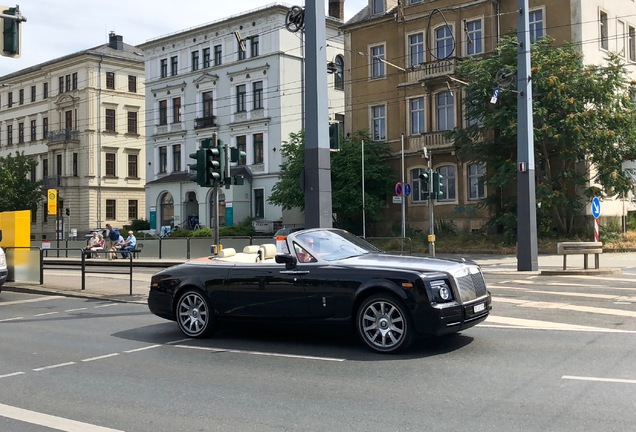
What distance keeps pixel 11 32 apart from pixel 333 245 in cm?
868

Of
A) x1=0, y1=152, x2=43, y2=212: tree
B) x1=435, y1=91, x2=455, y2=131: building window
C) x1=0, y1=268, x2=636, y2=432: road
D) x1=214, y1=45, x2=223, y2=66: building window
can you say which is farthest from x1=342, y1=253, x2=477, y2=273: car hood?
x1=0, y1=152, x2=43, y2=212: tree

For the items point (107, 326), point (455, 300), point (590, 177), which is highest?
point (590, 177)

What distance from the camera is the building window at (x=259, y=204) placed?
177ft

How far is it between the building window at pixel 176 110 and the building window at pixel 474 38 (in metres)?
30.2

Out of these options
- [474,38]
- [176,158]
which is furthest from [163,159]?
[474,38]

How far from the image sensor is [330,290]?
855 cm

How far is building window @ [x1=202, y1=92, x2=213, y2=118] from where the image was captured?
58206mm

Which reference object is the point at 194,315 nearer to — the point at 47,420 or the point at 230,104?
the point at 47,420

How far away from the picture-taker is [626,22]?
3822 centimetres

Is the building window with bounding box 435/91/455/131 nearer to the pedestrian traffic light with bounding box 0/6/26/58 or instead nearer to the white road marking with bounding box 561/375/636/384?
the pedestrian traffic light with bounding box 0/6/26/58

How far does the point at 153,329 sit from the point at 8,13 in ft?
24.2

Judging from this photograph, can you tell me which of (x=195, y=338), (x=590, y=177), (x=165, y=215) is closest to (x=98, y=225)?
(x=165, y=215)

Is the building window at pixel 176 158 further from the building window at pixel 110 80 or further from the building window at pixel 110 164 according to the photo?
the building window at pixel 110 80

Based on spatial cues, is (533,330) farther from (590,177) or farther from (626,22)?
(626,22)
